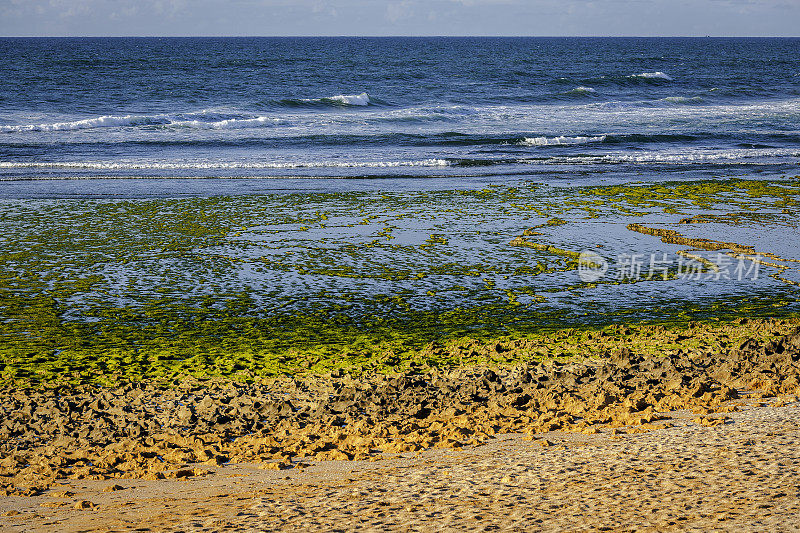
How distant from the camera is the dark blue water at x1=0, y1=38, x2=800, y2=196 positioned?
75.5ft

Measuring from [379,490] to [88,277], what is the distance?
23.6 ft

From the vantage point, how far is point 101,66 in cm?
6400

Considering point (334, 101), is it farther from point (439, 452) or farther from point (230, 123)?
point (439, 452)

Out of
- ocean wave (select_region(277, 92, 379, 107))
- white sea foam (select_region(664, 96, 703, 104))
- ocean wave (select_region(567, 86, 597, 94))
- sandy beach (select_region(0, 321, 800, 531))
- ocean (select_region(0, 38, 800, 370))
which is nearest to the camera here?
sandy beach (select_region(0, 321, 800, 531))

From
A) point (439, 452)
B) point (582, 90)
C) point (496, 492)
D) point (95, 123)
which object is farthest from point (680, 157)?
point (582, 90)

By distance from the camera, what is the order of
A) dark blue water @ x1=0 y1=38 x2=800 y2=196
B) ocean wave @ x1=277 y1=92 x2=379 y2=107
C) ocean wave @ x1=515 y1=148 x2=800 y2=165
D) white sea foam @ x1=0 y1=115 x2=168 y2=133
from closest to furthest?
1. dark blue water @ x1=0 y1=38 x2=800 y2=196
2. ocean wave @ x1=515 y1=148 x2=800 y2=165
3. white sea foam @ x1=0 y1=115 x2=168 y2=133
4. ocean wave @ x1=277 y1=92 x2=379 y2=107

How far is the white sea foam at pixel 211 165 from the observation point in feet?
75.6

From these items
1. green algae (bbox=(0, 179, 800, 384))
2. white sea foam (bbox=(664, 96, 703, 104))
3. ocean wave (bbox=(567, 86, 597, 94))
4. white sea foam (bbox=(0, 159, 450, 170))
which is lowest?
green algae (bbox=(0, 179, 800, 384))

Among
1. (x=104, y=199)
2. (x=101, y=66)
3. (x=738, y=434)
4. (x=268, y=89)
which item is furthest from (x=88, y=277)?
(x=101, y=66)

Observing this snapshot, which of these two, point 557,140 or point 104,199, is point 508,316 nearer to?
point 104,199

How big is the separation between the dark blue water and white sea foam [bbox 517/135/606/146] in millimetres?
75

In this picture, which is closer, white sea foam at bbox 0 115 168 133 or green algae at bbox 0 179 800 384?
green algae at bbox 0 179 800 384

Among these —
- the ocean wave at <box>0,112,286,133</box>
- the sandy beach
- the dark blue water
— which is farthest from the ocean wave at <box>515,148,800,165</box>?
the sandy beach

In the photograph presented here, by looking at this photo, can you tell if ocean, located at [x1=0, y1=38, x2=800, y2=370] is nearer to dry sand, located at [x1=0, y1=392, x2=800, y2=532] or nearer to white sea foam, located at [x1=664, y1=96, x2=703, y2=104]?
dry sand, located at [x1=0, y1=392, x2=800, y2=532]
